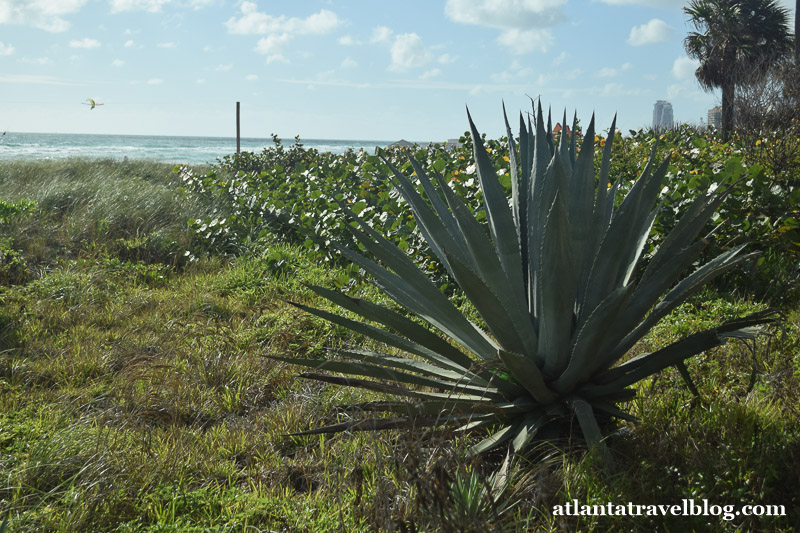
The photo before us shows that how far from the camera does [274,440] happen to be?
9.54ft

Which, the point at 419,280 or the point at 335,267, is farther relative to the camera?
the point at 335,267

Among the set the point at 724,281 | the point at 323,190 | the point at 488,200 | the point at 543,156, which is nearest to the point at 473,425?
the point at 488,200

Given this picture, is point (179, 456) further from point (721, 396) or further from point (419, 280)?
point (721, 396)

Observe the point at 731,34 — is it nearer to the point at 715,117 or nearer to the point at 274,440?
the point at 715,117

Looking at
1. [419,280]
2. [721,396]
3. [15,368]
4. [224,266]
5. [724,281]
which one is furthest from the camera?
[224,266]

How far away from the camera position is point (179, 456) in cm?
270

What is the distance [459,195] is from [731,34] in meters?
26.8

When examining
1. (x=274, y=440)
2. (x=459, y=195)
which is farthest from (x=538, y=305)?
(x=459, y=195)

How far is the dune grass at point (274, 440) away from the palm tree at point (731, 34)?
27422 millimetres

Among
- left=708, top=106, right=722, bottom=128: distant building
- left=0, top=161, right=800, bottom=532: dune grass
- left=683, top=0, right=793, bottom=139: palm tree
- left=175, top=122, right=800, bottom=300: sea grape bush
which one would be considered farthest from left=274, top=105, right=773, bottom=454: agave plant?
left=683, top=0, right=793, bottom=139: palm tree

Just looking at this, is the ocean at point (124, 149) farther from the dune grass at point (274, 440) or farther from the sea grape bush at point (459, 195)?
the dune grass at point (274, 440)

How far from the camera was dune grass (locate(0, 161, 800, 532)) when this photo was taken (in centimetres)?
207

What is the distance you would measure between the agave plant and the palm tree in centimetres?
2843

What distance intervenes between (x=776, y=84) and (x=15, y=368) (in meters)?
10.9
